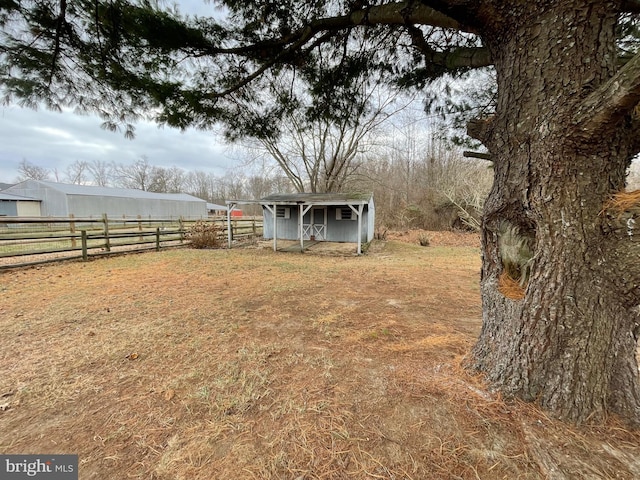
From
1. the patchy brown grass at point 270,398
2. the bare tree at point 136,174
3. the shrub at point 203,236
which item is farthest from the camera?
the bare tree at point 136,174

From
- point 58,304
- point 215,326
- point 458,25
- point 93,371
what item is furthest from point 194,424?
point 58,304

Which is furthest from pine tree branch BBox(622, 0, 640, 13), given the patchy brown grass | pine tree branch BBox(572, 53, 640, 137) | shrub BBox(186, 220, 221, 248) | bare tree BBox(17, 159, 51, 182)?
bare tree BBox(17, 159, 51, 182)

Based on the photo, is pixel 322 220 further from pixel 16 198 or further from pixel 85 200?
pixel 16 198

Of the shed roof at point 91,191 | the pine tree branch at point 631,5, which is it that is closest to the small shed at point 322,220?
the pine tree branch at point 631,5

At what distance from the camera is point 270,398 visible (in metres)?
1.87

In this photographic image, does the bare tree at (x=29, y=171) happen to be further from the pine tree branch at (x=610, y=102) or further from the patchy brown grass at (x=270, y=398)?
the pine tree branch at (x=610, y=102)

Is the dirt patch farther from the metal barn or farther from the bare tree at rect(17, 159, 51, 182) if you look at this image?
the bare tree at rect(17, 159, 51, 182)

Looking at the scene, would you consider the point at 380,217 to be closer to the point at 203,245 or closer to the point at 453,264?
the point at 453,264

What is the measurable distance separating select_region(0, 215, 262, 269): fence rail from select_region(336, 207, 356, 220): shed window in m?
5.51

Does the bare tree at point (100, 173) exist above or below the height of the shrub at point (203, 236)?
above

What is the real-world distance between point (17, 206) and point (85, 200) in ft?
15.5

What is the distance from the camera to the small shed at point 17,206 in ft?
67.5

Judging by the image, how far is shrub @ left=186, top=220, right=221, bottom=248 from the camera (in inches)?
429

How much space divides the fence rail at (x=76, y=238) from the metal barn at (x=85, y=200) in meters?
11.4
